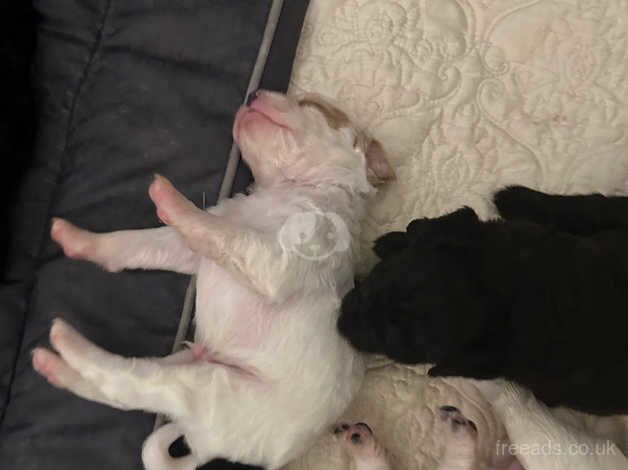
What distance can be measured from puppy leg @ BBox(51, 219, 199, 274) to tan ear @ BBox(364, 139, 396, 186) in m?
0.49

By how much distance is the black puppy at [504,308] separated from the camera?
1318mm

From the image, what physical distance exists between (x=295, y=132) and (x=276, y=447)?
73 cm

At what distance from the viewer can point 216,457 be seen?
1.56m

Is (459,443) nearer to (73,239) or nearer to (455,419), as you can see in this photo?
(455,419)

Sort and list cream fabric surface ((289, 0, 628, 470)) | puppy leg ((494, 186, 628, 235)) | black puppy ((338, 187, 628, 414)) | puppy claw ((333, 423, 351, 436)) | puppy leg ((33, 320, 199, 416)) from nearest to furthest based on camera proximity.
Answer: black puppy ((338, 187, 628, 414))
puppy leg ((33, 320, 199, 416))
puppy leg ((494, 186, 628, 235))
puppy claw ((333, 423, 351, 436))
cream fabric surface ((289, 0, 628, 470))

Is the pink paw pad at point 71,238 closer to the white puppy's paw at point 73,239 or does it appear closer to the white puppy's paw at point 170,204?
the white puppy's paw at point 73,239

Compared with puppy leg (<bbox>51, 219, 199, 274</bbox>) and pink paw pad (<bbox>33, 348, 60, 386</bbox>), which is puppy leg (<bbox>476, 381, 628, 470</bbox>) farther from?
pink paw pad (<bbox>33, 348, 60, 386</bbox>)

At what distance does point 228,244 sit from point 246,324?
19cm

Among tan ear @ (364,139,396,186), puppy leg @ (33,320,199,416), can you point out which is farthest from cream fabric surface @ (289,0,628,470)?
puppy leg @ (33,320,199,416)

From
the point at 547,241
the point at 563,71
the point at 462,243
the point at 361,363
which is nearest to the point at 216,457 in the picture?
the point at 361,363

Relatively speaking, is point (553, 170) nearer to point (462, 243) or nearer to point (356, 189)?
point (356, 189)

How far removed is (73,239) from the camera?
5.52ft

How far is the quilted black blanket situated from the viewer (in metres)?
1.69

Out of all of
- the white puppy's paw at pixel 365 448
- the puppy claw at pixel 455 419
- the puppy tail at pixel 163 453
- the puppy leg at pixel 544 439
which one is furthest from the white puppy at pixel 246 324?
the puppy leg at pixel 544 439
